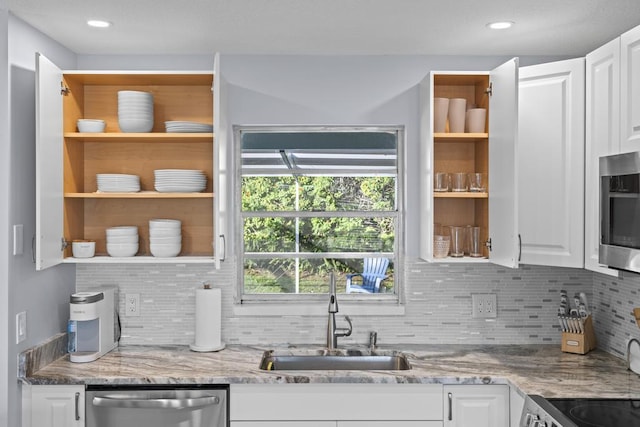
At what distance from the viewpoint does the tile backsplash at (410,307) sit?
3287mm

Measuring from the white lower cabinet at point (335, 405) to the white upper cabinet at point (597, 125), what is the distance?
0.91 metres

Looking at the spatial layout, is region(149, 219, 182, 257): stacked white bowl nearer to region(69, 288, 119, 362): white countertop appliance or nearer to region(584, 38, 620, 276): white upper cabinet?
region(69, 288, 119, 362): white countertop appliance

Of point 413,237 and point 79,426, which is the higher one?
point 413,237

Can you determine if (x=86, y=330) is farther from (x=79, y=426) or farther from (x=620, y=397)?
(x=620, y=397)

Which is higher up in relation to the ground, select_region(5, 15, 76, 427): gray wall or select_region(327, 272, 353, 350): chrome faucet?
select_region(5, 15, 76, 427): gray wall

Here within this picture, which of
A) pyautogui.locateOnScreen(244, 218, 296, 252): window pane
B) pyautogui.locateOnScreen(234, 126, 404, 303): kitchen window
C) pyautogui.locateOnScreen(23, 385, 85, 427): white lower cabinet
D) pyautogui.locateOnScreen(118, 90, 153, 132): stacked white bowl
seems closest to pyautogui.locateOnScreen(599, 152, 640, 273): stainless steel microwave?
pyautogui.locateOnScreen(234, 126, 404, 303): kitchen window

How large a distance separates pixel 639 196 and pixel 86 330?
243 centimetres

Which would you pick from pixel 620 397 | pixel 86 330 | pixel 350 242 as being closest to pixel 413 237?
pixel 350 242

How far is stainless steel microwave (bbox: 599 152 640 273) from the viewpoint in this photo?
2119mm

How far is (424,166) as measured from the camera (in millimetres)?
3139

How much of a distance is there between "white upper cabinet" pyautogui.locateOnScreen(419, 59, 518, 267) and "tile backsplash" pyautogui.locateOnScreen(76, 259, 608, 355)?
0.26m

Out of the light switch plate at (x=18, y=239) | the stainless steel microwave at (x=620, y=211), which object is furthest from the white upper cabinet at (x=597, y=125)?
the light switch plate at (x=18, y=239)

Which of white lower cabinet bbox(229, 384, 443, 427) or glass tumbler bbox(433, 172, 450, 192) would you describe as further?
glass tumbler bbox(433, 172, 450, 192)

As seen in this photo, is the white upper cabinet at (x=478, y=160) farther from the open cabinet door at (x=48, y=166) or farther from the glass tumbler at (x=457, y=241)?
the open cabinet door at (x=48, y=166)
